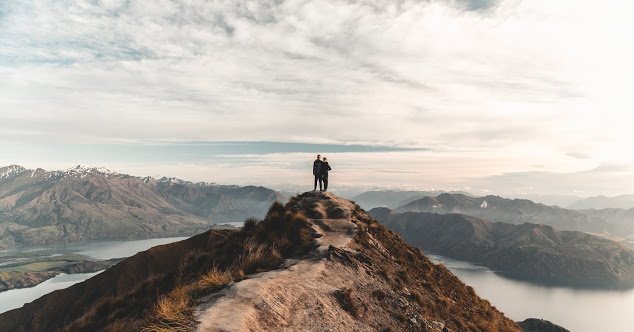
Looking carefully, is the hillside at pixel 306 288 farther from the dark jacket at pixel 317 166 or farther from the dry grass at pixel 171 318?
→ the dark jacket at pixel 317 166

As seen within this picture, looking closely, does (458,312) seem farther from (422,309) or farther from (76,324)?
(76,324)

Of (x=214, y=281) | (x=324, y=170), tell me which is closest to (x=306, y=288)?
(x=214, y=281)

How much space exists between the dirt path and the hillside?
0.16ft

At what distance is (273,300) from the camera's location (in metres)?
15.6

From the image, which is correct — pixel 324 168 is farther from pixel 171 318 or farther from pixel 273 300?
pixel 171 318

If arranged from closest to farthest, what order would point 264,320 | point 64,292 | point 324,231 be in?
point 264,320 < point 324,231 < point 64,292

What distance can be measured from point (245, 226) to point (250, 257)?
588 inches

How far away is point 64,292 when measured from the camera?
336 ft

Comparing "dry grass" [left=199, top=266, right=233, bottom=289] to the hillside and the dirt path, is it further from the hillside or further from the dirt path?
the dirt path

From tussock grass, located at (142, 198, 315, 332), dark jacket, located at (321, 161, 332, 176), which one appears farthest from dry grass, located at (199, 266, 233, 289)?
dark jacket, located at (321, 161, 332, 176)

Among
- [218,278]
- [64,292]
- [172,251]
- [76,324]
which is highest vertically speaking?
[218,278]

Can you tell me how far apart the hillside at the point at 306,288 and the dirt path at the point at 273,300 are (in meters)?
0.05

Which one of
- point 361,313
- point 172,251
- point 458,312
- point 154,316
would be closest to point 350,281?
point 361,313

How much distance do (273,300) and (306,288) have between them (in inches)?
116
